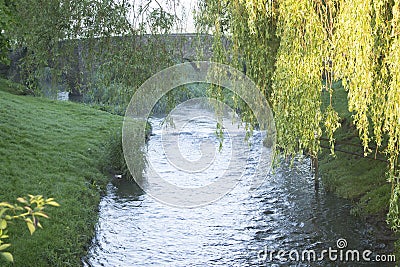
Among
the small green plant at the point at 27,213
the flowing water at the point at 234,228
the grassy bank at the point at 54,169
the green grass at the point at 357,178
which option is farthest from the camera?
the green grass at the point at 357,178

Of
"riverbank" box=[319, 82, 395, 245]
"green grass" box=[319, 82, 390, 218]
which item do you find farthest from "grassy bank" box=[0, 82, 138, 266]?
"green grass" box=[319, 82, 390, 218]

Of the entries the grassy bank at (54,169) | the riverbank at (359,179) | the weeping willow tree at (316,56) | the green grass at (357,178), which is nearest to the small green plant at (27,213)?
the weeping willow tree at (316,56)

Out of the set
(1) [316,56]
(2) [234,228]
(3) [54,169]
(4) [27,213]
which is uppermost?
(1) [316,56]

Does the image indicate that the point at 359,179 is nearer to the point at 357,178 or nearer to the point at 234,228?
the point at 357,178

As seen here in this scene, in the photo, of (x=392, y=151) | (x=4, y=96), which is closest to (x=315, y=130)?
(x=392, y=151)

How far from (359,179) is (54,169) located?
903 cm

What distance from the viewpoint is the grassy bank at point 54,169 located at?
9266mm

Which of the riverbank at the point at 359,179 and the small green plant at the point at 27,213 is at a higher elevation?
the small green plant at the point at 27,213

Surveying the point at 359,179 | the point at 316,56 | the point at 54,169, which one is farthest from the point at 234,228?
the point at 316,56

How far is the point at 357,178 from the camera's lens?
13.8m

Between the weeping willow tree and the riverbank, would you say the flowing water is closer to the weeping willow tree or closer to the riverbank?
the riverbank

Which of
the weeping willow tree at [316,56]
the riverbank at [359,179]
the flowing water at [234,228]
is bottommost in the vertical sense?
the flowing water at [234,228]

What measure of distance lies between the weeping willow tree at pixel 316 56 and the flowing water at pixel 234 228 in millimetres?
4638

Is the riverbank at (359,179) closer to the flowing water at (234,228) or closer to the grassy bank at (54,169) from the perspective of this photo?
the flowing water at (234,228)
